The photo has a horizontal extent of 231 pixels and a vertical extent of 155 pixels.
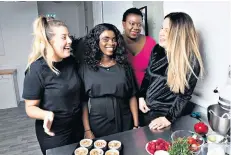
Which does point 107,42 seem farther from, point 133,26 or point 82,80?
point 133,26

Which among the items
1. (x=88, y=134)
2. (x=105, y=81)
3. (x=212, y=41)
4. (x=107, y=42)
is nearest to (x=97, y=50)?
(x=107, y=42)

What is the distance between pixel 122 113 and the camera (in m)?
1.37

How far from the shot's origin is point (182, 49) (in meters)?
1.15

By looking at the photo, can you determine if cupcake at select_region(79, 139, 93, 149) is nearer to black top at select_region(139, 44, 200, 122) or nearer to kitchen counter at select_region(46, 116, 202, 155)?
kitchen counter at select_region(46, 116, 202, 155)

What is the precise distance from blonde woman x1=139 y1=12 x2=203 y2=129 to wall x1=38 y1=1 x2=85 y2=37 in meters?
4.22

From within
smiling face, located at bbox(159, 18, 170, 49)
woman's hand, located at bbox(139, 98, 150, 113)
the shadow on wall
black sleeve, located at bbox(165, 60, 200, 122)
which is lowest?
woman's hand, located at bbox(139, 98, 150, 113)

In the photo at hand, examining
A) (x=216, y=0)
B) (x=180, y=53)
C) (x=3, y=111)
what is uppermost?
(x=216, y=0)

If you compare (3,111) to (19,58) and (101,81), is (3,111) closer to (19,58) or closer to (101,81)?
(19,58)

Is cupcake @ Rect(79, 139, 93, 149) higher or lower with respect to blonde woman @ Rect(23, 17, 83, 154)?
lower

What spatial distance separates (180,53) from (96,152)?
0.74 m

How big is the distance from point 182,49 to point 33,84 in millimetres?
904

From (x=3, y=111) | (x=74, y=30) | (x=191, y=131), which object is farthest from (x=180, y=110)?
(x=74, y=30)

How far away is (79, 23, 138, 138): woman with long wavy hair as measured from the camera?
1307mm

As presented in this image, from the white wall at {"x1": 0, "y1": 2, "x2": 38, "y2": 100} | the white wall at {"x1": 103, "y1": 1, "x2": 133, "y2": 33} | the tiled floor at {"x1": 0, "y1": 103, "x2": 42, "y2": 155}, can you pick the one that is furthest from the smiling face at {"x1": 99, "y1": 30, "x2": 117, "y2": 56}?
the white wall at {"x1": 0, "y1": 2, "x2": 38, "y2": 100}
